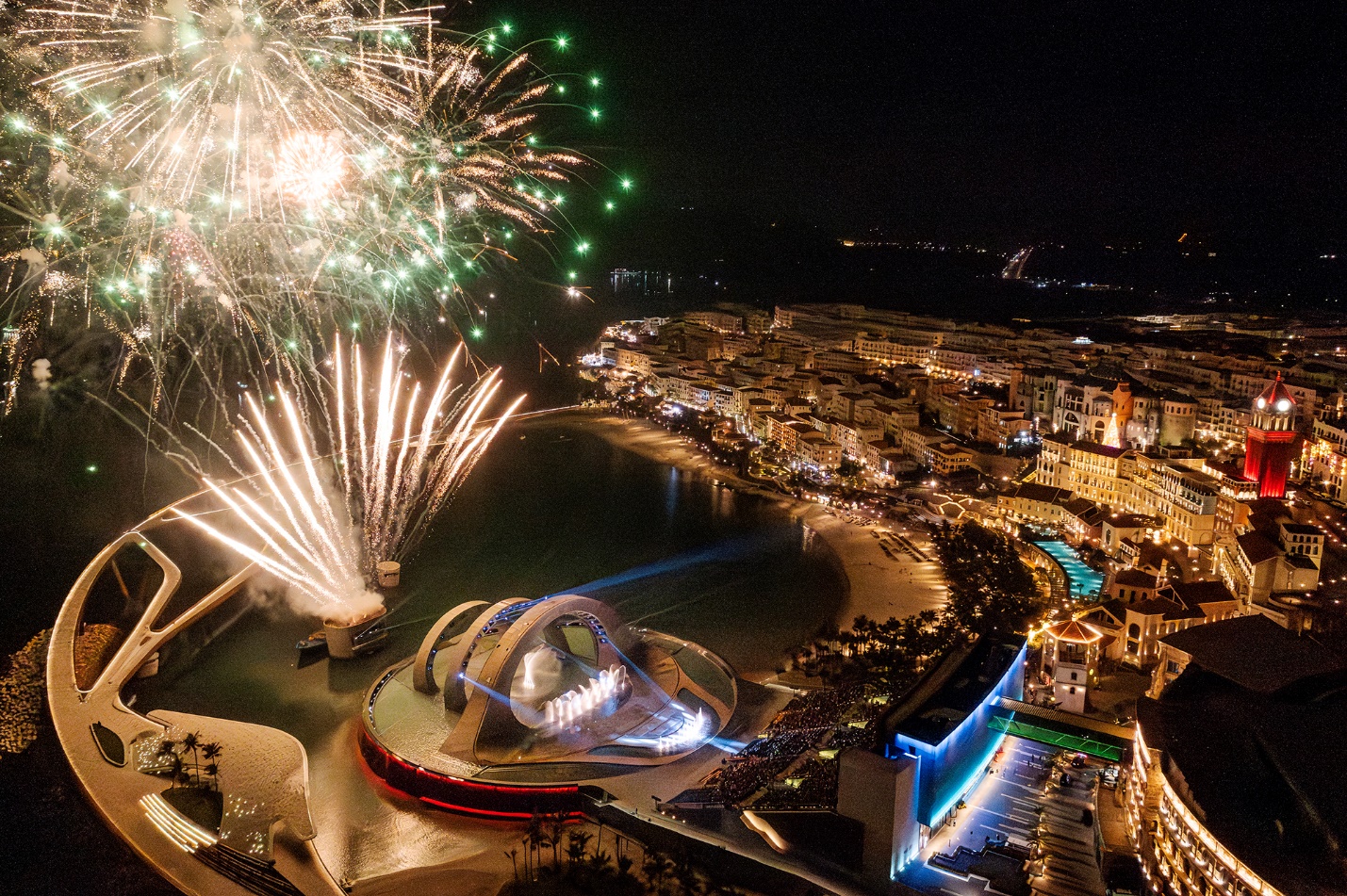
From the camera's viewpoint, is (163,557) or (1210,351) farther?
(1210,351)

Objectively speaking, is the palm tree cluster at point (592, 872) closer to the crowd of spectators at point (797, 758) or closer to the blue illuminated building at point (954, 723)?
the crowd of spectators at point (797, 758)

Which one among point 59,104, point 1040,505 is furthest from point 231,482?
point 1040,505

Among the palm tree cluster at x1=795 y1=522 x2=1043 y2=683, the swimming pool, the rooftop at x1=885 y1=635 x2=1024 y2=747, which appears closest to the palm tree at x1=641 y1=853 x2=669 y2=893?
the rooftop at x1=885 y1=635 x2=1024 y2=747

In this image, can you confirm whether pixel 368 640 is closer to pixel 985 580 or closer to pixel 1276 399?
pixel 985 580

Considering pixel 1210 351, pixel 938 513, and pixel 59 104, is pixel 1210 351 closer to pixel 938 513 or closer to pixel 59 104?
pixel 938 513

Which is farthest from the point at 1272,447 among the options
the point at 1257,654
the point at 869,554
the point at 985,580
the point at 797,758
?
the point at 797,758

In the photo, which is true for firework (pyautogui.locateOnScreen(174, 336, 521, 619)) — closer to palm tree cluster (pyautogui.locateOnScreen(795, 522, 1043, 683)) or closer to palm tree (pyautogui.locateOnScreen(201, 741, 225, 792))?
palm tree (pyautogui.locateOnScreen(201, 741, 225, 792))

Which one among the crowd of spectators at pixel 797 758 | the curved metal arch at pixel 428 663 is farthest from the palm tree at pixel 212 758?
the crowd of spectators at pixel 797 758
